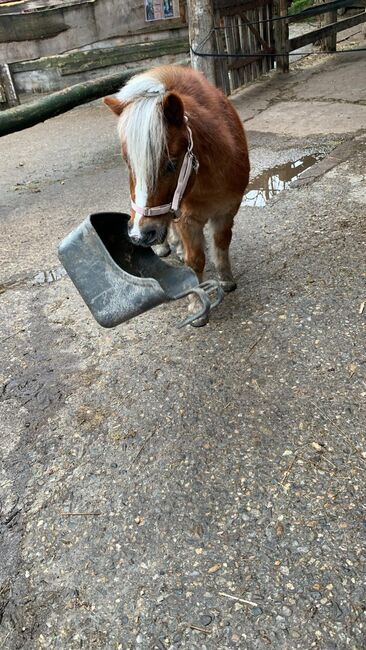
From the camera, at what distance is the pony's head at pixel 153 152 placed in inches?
83.4

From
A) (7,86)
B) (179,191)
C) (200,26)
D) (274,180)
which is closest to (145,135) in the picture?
(179,191)

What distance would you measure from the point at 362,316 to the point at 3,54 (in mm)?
8063

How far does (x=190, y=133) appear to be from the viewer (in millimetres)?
2369

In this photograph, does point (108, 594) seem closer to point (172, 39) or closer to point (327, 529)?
point (327, 529)

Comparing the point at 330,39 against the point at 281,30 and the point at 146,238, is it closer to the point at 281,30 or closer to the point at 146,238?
the point at 281,30

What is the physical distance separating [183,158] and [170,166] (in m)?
0.11

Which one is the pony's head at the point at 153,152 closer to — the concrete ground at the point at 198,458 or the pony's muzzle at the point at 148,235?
the pony's muzzle at the point at 148,235

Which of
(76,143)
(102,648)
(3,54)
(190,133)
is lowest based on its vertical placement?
(102,648)

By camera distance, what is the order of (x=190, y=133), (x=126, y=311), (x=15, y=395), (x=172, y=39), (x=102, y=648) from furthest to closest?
(x=172, y=39), (x=15, y=395), (x=190, y=133), (x=126, y=311), (x=102, y=648)

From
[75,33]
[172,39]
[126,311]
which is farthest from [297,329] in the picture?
[75,33]

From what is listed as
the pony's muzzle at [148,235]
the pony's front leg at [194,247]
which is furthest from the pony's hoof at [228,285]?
the pony's muzzle at [148,235]

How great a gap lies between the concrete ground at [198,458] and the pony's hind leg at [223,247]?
0.44 feet

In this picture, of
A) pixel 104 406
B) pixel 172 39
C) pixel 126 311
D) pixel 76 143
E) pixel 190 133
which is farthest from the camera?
pixel 172 39

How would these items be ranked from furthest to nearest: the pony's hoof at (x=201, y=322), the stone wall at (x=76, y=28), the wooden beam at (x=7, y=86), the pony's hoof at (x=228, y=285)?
the stone wall at (x=76, y=28), the wooden beam at (x=7, y=86), the pony's hoof at (x=228, y=285), the pony's hoof at (x=201, y=322)
